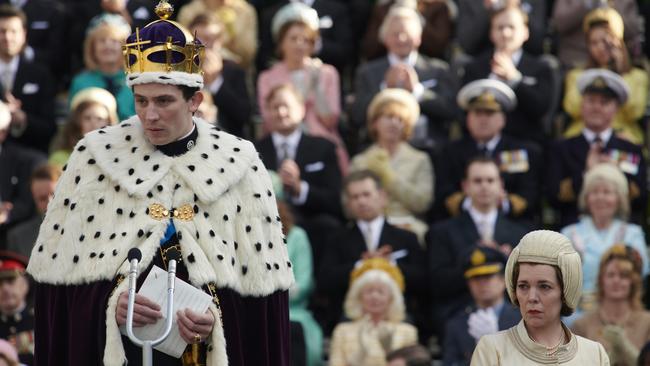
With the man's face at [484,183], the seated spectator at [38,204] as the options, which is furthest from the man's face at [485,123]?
the seated spectator at [38,204]

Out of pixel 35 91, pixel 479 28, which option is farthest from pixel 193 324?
pixel 479 28

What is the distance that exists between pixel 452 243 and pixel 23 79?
4.43 meters

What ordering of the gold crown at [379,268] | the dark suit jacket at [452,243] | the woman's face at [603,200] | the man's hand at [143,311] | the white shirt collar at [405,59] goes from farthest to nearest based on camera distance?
the white shirt collar at [405,59] → the woman's face at [603,200] → the dark suit jacket at [452,243] → the gold crown at [379,268] → the man's hand at [143,311]

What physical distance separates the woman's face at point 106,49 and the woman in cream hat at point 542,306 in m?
7.77

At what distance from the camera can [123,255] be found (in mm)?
7312

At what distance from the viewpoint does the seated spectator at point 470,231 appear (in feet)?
41.1

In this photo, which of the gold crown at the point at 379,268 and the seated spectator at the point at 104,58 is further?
the seated spectator at the point at 104,58

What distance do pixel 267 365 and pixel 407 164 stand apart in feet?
20.2

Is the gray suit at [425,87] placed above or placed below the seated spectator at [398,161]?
above

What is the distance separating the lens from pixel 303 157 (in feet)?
45.0

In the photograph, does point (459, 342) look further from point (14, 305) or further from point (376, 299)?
point (14, 305)

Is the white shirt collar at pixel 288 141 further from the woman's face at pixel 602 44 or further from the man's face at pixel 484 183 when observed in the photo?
the woman's face at pixel 602 44

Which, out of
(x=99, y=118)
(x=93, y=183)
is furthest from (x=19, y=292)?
(x=93, y=183)

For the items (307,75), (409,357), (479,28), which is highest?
(479,28)
